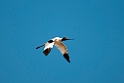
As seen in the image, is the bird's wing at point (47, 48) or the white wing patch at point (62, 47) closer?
the bird's wing at point (47, 48)

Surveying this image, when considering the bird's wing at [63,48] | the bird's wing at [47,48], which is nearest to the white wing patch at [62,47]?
the bird's wing at [63,48]

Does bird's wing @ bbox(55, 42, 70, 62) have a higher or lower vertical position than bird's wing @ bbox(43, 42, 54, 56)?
higher

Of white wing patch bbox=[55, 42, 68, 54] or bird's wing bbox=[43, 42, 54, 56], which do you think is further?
white wing patch bbox=[55, 42, 68, 54]

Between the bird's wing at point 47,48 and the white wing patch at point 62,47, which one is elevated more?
the white wing patch at point 62,47

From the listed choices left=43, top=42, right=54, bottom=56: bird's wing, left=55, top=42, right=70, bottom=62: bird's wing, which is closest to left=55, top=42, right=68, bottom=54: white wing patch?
left=55, top=42, right=70, bottom=62: bird's wing

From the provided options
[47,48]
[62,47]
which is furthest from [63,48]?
[47,48]

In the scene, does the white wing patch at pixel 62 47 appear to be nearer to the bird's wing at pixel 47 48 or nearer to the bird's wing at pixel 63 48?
the bird's wing at pixel 63 48

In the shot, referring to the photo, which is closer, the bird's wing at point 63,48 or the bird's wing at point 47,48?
the bird's wing at point 47,48

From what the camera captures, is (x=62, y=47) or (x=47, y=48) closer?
(x=47, y=48)

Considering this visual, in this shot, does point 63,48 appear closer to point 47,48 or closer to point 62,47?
point 62,47

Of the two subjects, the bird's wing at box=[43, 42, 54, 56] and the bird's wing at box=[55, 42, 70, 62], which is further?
the bird's wing at box=[55, 42, 70, 62]

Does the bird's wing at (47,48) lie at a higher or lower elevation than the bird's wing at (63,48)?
lower

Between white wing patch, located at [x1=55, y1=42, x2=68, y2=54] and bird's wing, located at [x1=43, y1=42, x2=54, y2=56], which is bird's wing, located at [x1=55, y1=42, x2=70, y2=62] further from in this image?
bird's wing, located at [x1=43, y1=42, x2=54, y2=56]

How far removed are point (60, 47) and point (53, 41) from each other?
3.56 feet
